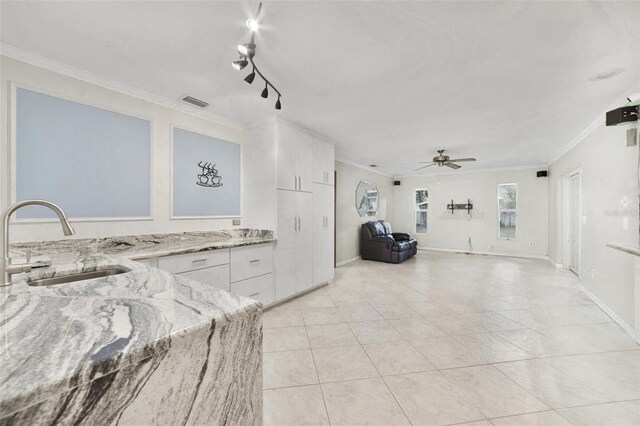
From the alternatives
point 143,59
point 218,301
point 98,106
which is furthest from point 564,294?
point 98,106

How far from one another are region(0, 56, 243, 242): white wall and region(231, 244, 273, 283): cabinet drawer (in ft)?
2.12

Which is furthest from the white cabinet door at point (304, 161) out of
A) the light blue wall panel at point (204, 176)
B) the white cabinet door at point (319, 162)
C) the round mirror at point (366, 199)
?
the round mirror at point (366, 199)

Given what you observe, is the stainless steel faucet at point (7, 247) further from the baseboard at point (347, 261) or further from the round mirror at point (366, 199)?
the round mirror at point (366, 199)

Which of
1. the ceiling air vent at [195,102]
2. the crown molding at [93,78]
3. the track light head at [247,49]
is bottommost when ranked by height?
the track light head at [247,49]

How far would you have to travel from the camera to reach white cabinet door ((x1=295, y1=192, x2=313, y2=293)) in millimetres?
3693

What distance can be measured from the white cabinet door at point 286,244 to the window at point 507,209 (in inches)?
259

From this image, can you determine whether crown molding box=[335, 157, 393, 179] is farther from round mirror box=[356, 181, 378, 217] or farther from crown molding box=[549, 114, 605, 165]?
crown molding box=[549, 114, 605, 165]

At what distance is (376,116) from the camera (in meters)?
3.36

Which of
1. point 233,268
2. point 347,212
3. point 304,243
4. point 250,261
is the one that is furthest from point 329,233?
point 347,212

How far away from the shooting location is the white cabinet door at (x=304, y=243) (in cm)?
369

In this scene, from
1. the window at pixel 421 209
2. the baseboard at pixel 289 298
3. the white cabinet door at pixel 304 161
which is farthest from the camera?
the window at pixel 421 209

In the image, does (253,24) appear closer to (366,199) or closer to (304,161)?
(304,161)

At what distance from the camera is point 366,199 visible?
23.2 ft

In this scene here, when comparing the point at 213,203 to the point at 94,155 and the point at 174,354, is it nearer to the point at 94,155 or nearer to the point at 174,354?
the point at 94,155
